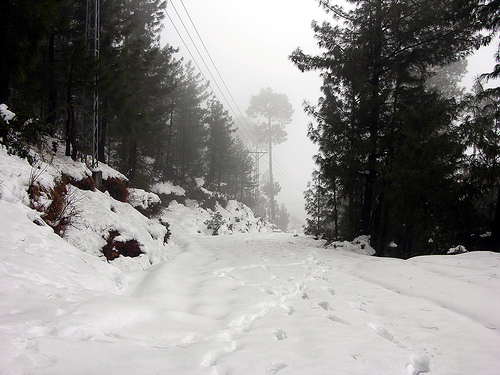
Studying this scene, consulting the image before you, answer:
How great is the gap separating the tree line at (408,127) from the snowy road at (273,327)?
8.90 ft

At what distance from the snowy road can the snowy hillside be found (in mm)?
12

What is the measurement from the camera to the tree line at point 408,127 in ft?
21.4

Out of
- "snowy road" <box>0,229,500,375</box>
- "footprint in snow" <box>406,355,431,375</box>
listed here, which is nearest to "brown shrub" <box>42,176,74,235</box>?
"snowy road" <box>0,229,500,375</box>

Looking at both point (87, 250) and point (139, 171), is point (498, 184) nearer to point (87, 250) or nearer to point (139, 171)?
point (87, 250)

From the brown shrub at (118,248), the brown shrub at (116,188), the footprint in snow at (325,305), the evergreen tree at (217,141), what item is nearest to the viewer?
the footprint in snow at (325,305)

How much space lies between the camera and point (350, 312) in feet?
9.80

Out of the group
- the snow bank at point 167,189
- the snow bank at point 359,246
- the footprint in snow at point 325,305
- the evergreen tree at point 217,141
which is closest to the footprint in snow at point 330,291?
the footprint in snow at point 325,305

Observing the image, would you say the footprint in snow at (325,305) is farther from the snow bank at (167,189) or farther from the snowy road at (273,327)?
the snow bank at (167,189)

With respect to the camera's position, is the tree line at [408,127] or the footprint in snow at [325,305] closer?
the footprint in snow at [325,305]

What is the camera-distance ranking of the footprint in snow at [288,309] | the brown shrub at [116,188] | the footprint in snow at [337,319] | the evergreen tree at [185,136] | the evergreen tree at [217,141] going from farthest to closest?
the evergreen tree at [217,141]
the evergreen tree at [185,136]
the brown shrub at [116,188]
the footprint in snow at [288,309]
the footprint in snow at [337,319]

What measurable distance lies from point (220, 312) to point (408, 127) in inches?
291

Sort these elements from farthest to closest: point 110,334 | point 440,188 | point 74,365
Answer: point 440,188
point 110,334
point 74,365

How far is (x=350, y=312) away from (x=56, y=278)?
341cm

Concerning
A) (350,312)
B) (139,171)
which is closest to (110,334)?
(350,312)
